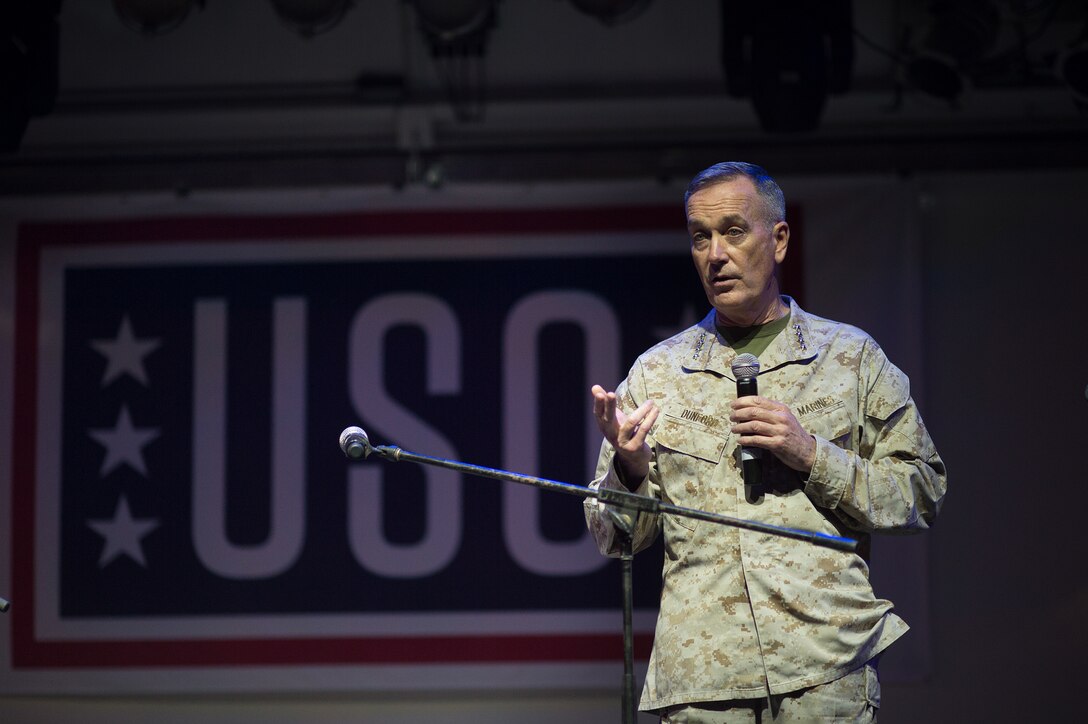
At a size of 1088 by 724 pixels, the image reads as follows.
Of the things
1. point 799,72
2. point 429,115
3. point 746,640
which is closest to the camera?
point 746,640

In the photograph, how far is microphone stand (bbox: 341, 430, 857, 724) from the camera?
5.87ft

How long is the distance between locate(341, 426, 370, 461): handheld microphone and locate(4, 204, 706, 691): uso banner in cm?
246

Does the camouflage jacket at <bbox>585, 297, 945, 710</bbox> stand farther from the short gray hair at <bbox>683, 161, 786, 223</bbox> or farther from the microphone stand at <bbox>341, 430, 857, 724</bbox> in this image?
the short gray hair at <bbox>683, 161, 786, 223</bbox>

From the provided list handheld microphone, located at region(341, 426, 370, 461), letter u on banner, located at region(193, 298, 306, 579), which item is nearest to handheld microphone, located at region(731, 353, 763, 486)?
handheld microphone, located at region(341, 426, 370, 461)

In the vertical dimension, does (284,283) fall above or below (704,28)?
below

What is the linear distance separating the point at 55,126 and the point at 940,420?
3.86 m

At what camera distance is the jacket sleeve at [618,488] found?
206 cm

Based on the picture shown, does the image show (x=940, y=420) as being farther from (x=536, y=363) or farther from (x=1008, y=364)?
(x=536, y=363)

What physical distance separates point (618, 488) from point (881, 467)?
18.7 inches

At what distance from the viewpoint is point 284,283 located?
180 inches

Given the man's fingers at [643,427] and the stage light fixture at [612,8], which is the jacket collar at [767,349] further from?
the stage light fixture at [612,8]

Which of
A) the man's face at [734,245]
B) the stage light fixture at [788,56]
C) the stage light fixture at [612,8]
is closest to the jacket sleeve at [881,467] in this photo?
the man's face at [734,245]

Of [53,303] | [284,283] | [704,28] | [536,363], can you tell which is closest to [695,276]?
[536,363]

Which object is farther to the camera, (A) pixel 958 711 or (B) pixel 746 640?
(A) pixel 958 711
